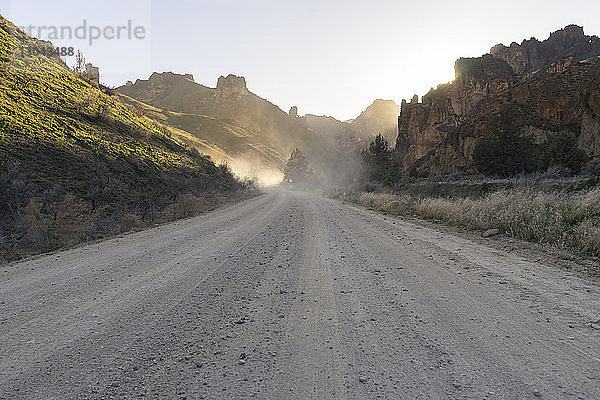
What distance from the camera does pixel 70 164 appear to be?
15.6 meters

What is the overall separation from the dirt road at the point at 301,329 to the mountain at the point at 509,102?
152 feet

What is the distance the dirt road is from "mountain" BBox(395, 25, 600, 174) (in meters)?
46.4

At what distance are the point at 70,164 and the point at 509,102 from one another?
6066cm

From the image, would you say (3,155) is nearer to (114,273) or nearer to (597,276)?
(114,273)

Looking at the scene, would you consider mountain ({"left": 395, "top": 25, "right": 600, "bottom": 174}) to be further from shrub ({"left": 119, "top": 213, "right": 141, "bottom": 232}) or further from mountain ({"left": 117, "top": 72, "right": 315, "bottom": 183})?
mountain ({"left": 117, "top": 72, "right": 315, "bottom": 183})

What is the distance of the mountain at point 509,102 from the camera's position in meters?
44.4

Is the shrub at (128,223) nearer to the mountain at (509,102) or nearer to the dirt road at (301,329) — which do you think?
the dirt road at (301,329)

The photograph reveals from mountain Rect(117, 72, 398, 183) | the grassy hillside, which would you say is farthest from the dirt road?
mountain Rect(117, 72, 398, 183)

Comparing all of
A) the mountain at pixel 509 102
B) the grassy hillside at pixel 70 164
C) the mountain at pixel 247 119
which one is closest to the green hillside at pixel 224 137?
the mountain at pixel 247 119

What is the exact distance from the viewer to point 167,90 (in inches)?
6442

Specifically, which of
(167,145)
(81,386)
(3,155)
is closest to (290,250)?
(81,386)

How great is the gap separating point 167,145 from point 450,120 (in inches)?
3054

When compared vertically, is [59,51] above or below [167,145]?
above

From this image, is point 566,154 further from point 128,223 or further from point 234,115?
point 234,115
